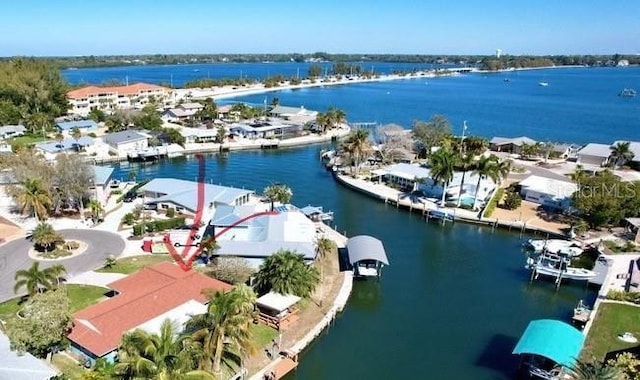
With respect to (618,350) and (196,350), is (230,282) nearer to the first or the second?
(196,350)

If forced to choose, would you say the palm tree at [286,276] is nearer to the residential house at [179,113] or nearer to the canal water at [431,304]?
the canal water at [431,304]

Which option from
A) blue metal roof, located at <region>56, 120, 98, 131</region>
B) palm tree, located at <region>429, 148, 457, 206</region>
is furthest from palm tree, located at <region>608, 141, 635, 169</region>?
blue metal roof, located at <region>56, 120, 98, 131</region>

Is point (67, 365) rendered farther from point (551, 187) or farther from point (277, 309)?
point (551, 187)

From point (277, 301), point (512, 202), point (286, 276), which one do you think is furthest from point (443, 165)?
point (277, 301)

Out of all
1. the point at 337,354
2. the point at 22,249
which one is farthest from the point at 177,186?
the point at 337,354

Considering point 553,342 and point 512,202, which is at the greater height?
point 553,342

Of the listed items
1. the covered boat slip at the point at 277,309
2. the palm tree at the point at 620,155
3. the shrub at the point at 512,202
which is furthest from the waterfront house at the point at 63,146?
the palm tree at the point at 620,155
